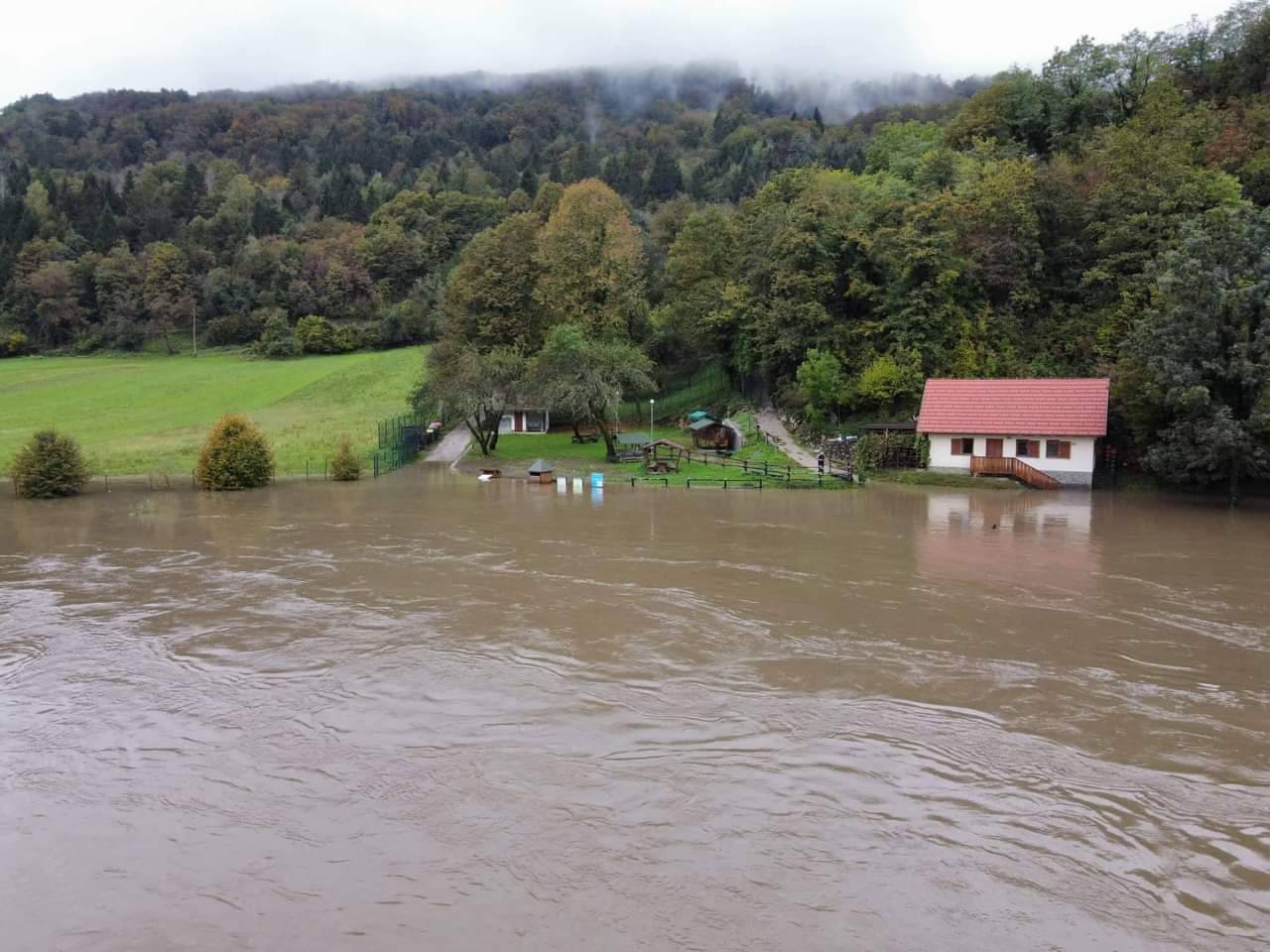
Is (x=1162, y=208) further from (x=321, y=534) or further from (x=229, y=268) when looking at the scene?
(x=229, y=268)

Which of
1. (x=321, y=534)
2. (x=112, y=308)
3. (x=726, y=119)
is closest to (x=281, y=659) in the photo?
(x=321, y=534)

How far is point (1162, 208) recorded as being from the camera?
42.5 metres

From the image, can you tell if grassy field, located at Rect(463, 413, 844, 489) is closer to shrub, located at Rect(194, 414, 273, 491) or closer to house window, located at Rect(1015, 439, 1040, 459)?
house window, located at Rect(1015, 439, 1040, 459)

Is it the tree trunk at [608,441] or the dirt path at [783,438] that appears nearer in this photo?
the dirt path at [783,438]

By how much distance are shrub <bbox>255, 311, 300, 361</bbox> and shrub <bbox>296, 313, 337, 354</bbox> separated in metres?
0.73

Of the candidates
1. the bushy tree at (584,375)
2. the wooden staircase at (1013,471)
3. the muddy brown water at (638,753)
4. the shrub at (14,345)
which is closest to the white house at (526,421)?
the bushy tree at (584,375)

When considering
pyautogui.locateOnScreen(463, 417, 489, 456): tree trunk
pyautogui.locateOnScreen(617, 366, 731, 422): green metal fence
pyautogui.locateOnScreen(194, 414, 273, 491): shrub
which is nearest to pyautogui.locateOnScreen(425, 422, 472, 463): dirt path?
pyautogui.locateOnScreen(463, 417, 489, 456): tree trunk

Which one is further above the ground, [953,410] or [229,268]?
[229,268]

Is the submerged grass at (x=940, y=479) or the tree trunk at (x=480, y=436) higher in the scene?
the tree trunk at (x=480, y=436)

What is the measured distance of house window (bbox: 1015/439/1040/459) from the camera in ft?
124

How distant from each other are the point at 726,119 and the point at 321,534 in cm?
15013

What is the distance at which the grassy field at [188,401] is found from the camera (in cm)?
4622

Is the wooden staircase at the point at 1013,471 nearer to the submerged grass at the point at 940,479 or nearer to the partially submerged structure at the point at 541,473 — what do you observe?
the submerged grass at the point at 940,479

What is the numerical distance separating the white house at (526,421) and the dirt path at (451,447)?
3206 mm
